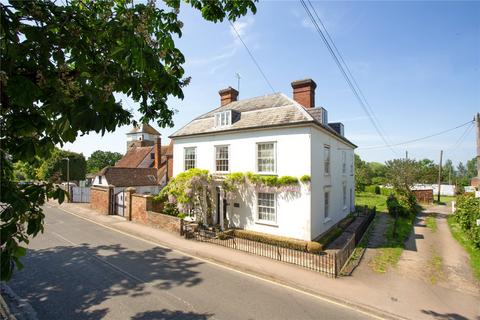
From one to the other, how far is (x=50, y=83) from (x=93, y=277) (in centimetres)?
928

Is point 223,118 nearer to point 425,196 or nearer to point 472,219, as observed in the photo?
point 472,219

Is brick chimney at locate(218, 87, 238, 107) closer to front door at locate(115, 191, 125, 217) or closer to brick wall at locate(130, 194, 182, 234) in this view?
brick wall at locate(130, 194, 182, 234)

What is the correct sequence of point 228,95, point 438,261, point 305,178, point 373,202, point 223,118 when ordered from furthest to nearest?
1. point 373,202
2. point 228,95
3. point 223,118
4. point 305,178
5. point 438,261

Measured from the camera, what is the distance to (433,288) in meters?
9.70

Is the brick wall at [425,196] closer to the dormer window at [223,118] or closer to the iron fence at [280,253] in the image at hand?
the iron fence at [280,253]

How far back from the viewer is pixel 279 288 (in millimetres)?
9398

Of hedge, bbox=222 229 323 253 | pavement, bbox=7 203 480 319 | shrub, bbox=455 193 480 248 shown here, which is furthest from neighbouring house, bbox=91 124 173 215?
shrub, bbox=455 193 480 248

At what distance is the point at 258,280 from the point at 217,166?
9676 mm

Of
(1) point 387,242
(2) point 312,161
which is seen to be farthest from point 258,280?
(1) point 387,242

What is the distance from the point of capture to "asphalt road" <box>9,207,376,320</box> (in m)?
7.56

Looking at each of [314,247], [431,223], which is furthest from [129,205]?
[431,223]

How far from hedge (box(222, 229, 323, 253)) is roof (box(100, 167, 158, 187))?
18369 millimetres

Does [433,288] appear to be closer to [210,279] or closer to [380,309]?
[380,309]

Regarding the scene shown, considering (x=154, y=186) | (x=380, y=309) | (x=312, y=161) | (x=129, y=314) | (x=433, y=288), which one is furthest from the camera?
(x=154, y=186)
